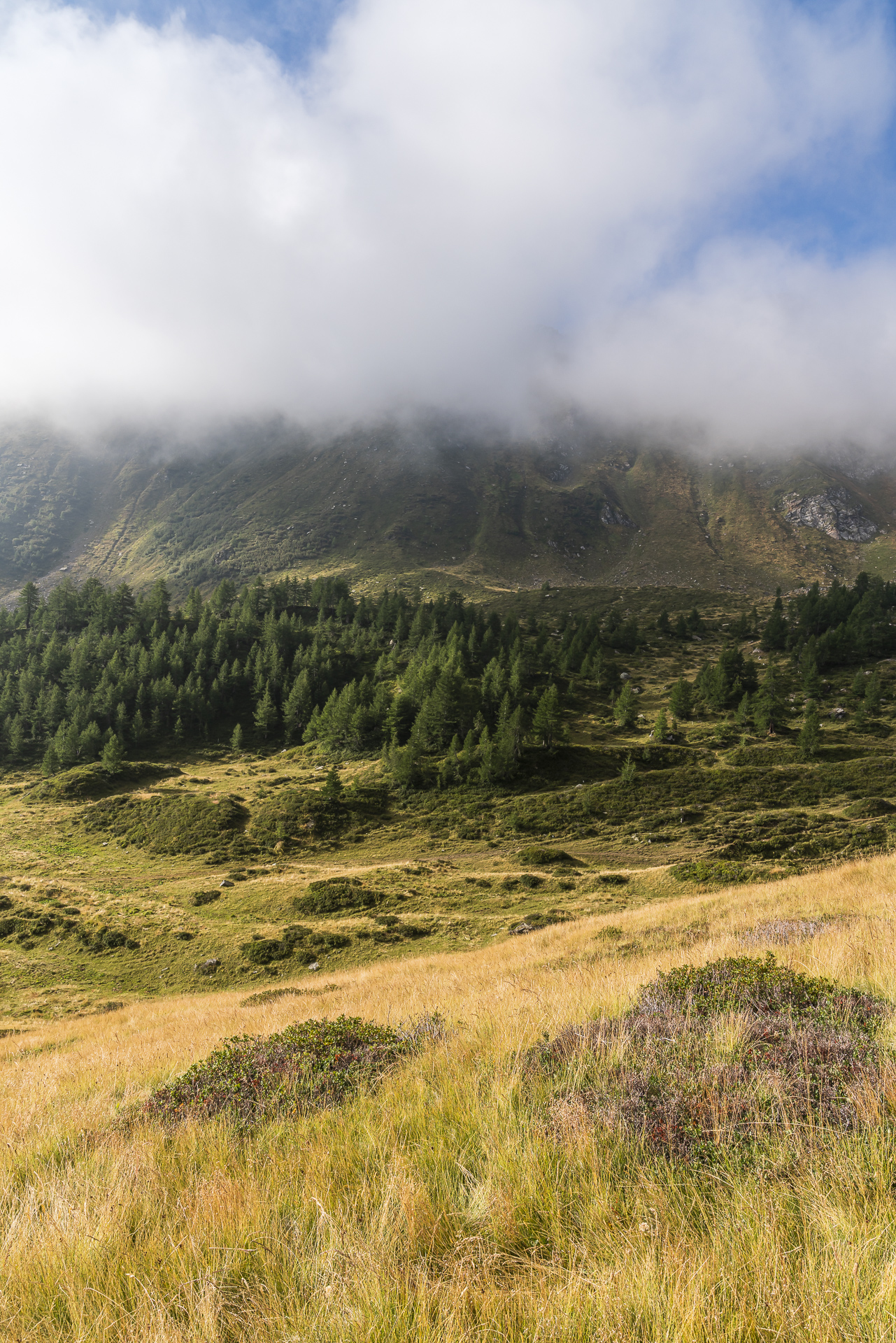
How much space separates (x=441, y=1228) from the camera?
2922mm

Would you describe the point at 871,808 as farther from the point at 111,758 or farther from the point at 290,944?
the point at 111,758

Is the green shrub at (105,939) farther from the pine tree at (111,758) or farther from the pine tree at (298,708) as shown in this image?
the pine tree at (298,708)

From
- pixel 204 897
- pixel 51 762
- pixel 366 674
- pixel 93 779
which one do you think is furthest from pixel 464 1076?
pixel 366 674

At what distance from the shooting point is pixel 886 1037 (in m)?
4.59

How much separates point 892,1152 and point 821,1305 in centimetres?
150

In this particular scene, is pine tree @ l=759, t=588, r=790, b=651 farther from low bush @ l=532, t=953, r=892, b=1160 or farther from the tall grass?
the tall grass

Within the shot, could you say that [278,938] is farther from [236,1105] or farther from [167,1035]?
[236,1105]

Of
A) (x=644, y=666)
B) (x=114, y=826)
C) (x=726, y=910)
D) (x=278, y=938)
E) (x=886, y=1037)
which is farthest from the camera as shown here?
(x=644, y=666)

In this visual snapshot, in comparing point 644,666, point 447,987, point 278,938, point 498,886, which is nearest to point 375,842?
point 498,886

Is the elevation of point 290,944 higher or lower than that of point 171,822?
higher

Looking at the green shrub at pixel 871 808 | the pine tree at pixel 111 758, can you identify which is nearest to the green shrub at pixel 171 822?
the pine tree at pixel 111 758

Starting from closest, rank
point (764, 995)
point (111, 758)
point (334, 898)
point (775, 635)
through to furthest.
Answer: point (764, 995), point (334, 898), point (111, 758), point (775, 635)

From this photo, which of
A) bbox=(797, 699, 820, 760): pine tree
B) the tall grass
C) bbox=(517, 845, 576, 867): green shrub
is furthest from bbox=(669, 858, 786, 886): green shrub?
bbox=(797, 699, 820, 760): pine tree

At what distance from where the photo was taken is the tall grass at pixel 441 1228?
2.20 m
